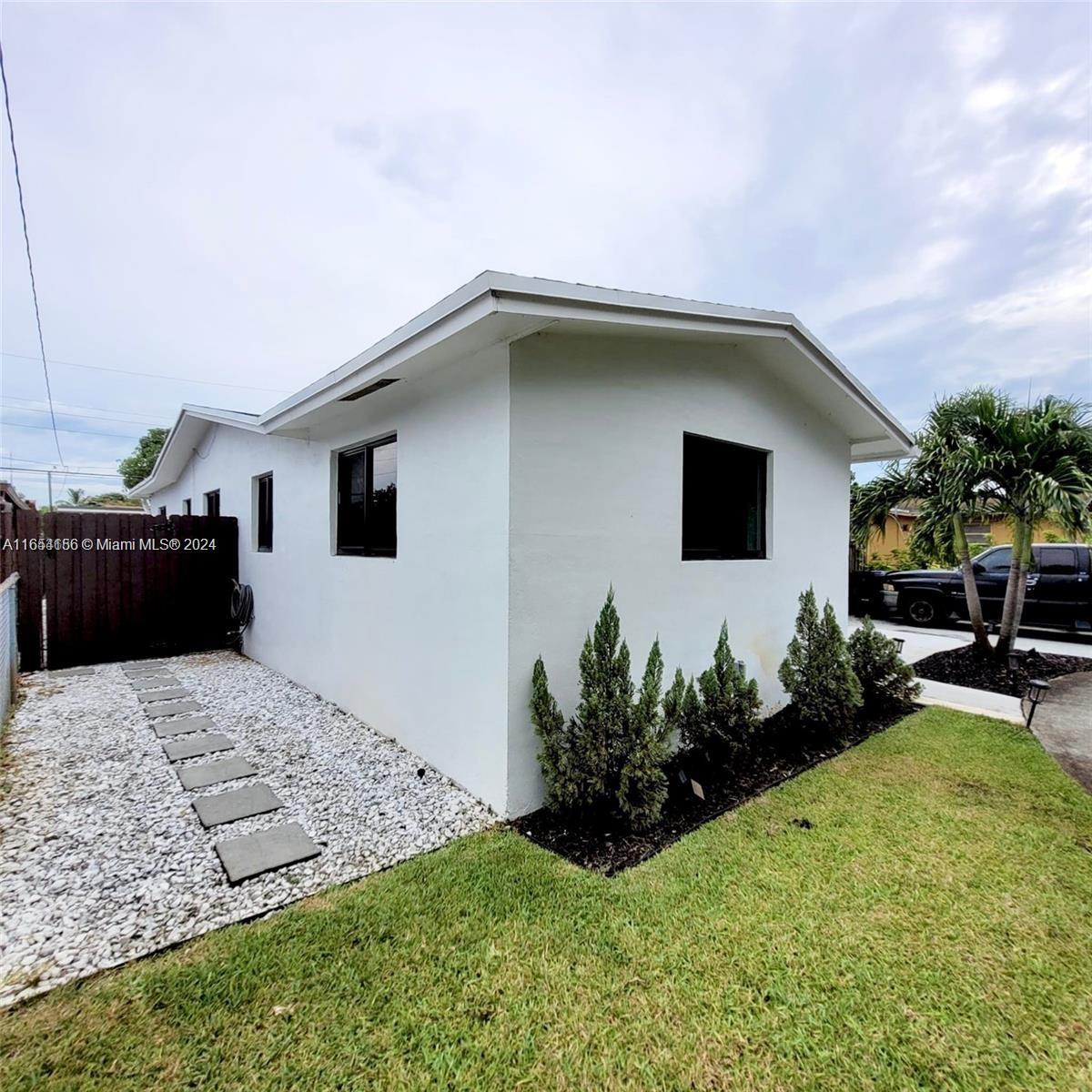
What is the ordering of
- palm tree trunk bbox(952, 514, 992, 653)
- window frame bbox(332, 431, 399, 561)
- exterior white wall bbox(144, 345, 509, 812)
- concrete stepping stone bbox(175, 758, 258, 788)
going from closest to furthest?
exterior white wall bbox(144, 345, 509, 812)
concrete stepping stone bbox(175, 758, 258, 788)
window frame bbox(332, 431, 399, 561)
palm tree trunk bbox(952, 514, 992, 653)

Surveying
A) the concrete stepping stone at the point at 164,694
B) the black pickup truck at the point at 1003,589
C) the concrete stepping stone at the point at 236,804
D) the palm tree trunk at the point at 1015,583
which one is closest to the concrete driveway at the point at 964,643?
the black pickup truck at the point at 1003,589

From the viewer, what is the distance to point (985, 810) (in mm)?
3701

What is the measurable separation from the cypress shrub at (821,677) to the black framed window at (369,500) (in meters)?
3.83

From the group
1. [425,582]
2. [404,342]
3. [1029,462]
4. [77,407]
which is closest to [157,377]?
[77,407]

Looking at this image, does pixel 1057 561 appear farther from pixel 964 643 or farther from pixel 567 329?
pixel 567 329

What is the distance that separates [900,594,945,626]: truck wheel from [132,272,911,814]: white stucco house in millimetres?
6794

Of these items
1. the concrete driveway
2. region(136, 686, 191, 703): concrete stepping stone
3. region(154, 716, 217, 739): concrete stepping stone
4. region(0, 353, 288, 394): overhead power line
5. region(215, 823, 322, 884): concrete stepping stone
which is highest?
region(0, 353, 288, 394): overhead power line

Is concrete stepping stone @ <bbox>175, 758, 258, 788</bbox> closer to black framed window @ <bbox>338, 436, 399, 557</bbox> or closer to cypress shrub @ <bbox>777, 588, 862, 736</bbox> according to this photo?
black framed window @ <bbox>338, 436, 399, 557</bbox>

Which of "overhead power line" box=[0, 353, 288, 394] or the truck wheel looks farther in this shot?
"overhead power line" box=[0, 353, 288, 394]

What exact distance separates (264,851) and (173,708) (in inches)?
142

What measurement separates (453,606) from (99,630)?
7.28 metres

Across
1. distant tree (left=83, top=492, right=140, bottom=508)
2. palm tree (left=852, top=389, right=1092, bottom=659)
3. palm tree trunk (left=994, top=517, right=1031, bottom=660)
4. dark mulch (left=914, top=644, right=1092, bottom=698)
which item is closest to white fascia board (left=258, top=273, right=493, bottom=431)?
palm tree (left=852, top=389, right=1092, bottom=659)

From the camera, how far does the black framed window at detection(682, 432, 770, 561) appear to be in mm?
4766

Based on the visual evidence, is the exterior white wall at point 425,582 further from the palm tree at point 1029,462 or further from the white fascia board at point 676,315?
the palm tree at point 1029,462
